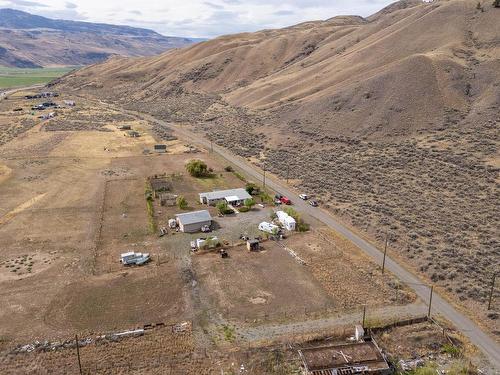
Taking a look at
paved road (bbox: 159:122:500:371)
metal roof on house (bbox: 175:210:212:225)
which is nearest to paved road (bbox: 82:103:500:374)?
paved road (bbox: 159:122:500:371)

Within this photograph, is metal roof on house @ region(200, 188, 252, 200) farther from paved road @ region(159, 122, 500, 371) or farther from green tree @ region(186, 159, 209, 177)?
green tree @ region(186, 159, 209, 177)

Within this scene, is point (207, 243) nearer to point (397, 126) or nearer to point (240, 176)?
point (240, 176)

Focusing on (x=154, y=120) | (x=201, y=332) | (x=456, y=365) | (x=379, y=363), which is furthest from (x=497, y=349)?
(x=154, y=120)

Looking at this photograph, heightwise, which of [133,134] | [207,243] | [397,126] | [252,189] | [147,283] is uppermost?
[397,126]

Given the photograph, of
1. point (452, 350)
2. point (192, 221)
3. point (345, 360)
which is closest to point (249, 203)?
point (192, 221)

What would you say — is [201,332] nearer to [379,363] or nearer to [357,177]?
[379,363]
